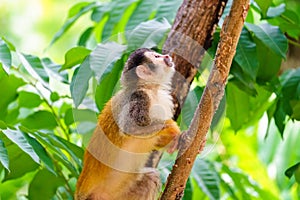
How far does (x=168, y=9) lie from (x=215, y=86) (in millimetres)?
721

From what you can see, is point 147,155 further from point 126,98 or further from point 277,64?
point 277,64

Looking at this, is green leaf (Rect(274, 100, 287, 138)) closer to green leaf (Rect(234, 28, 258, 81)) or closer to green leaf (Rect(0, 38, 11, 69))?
green leaf (Rect(234, 28, 258, 81))

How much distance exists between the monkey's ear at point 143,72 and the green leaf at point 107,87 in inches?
5.2

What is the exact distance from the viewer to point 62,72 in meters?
2.10

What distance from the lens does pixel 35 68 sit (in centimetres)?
197

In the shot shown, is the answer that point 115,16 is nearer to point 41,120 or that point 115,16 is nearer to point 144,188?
point 41,120

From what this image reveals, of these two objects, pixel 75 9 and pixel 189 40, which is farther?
pixel 75 9

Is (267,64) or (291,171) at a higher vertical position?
(267,64)

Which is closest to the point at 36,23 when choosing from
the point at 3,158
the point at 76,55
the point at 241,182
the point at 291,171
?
the point at 76,55

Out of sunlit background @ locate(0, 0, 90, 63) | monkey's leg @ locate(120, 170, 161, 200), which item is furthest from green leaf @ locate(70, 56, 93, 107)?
sunlit background @ locate(0, 0, 90, 63)

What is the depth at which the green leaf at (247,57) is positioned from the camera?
6.57ft

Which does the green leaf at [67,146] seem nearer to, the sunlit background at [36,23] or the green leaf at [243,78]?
the green leaf at [243,78]

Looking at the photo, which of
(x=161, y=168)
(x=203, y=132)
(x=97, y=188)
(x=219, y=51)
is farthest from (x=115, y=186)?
(x=219, y=51)

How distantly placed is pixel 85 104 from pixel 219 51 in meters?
0.77
